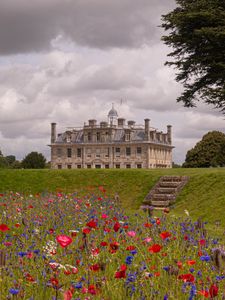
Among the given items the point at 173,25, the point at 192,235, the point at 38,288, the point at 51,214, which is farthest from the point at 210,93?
the point at 38,288

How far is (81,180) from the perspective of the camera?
25.0 meters

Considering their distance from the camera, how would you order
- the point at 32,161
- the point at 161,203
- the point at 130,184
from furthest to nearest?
the point at 32,161 < the point at 130,184 < the point at 161,203

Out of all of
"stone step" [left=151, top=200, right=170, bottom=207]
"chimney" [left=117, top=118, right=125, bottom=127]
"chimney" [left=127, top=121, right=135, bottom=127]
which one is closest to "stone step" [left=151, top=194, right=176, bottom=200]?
"stone step" [left=151, top=200, right=170, bottom=207]

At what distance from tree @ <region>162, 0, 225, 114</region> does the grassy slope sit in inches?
167

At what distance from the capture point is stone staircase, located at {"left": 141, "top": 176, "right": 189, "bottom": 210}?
19.9m

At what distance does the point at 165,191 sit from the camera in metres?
21.2

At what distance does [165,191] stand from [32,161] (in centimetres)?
6759

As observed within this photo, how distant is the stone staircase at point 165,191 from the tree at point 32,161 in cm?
6586

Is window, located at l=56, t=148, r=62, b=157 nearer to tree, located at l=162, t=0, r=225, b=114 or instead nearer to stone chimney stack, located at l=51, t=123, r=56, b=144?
stone chimney stack, located at l=51, t=123, r=56, b=144

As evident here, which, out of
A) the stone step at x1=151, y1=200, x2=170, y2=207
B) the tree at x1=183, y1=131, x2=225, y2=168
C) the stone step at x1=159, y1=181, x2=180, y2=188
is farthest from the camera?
the tree at x1=183, y1=131, x2=225, y2=168

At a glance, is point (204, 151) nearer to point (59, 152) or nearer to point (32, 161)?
point (32, 161)

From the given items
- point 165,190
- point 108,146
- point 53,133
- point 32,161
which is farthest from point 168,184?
point 53,133

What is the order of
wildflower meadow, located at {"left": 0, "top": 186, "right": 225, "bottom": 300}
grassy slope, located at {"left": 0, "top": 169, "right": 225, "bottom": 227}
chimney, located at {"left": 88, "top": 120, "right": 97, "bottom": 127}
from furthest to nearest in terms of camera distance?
chimney, located at {"left": 88, "top": 120, "right": 97, "bottom": 127}
grassy slope, located at {"left": 0, "top": 169, "right": 225, "bottom": 227}
wildflower meadow, located at {"left": 0, "top": 186, "right": 225, "bottom": 300}

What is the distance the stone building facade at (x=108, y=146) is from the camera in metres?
91.9
